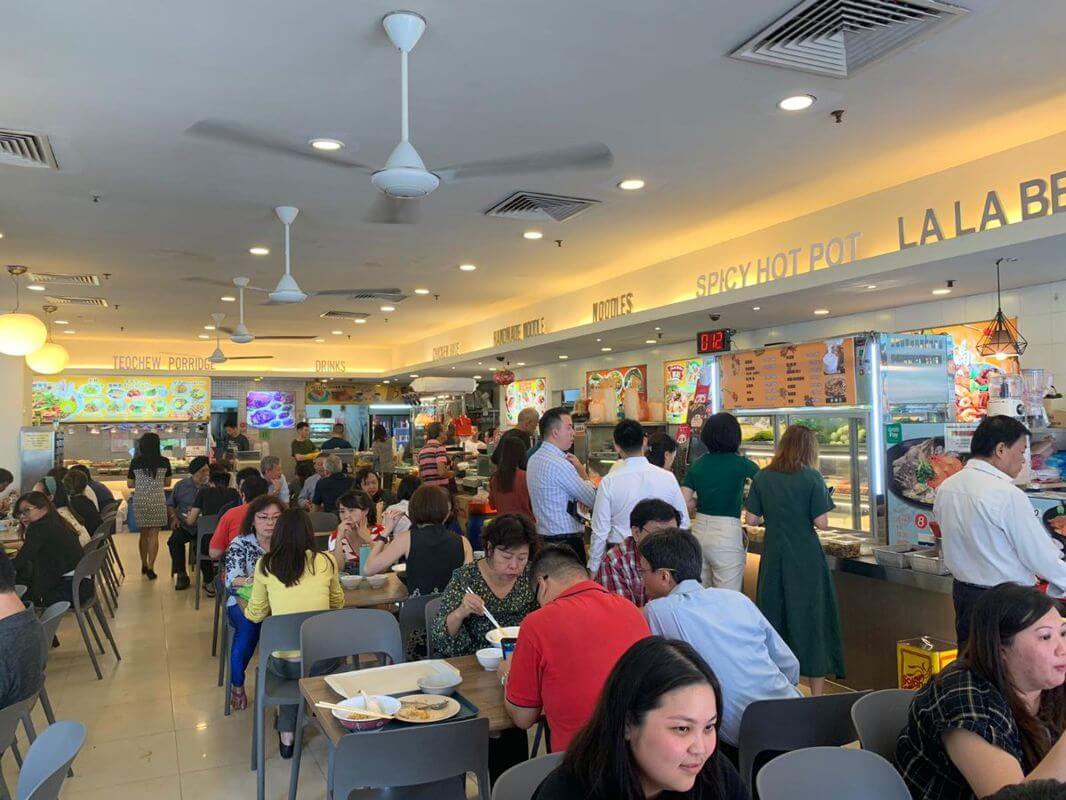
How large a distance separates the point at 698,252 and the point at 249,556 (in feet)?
15.3

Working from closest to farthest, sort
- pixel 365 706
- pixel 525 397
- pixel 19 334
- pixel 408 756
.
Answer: pixel 408 756
pixel 365 706
pixel 19 334
pixel 525 397

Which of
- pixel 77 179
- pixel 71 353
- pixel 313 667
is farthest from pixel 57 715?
pixel 71 353

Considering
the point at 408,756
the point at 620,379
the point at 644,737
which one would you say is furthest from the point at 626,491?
the point at 620,379

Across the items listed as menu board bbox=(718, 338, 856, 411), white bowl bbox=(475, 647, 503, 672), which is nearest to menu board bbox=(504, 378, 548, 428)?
menu board bbox=(718, 338, 856, 411)

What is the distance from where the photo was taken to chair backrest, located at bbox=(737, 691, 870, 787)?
7.47 ft

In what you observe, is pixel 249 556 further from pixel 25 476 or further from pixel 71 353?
pixel 71 353

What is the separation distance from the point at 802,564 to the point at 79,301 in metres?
9.18

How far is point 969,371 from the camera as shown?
18.8 ft

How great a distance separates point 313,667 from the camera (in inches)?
140

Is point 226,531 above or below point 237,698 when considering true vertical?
above

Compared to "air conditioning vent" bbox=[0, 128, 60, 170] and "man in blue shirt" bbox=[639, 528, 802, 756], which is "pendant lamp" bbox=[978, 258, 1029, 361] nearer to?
"man in blue shirt" bbox=[639, 528, 802, 756]

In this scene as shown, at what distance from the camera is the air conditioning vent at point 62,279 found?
776 cm

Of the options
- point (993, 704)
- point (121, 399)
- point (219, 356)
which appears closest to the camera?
point (993, 704)

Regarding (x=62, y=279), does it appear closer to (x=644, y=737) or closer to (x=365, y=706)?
(x=365, y=706)
